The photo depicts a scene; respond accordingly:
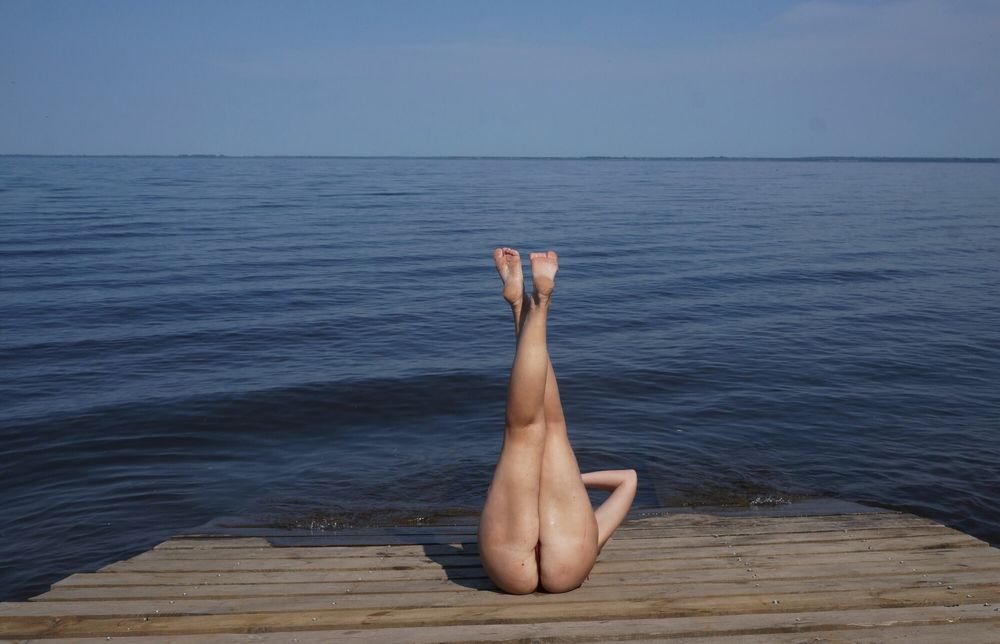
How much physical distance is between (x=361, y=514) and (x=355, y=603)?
4.34 meters

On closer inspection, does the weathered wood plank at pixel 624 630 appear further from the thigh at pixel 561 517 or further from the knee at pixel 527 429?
the knee at pixel 527 429

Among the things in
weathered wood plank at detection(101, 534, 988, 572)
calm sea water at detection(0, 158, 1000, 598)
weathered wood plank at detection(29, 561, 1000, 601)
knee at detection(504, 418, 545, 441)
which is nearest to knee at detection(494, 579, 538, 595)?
weathered wood plank at detection(29, 561, 1000, 601)

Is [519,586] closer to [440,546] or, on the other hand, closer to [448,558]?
[448,558]

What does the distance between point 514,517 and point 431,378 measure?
404 inches

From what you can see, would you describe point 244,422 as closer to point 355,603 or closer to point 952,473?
point 355,603

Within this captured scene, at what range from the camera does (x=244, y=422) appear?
508 inches

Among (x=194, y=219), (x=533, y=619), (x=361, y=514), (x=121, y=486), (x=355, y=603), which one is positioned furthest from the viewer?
(x=194, y=219)

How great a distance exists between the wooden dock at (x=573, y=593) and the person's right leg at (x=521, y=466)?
0.21 meters

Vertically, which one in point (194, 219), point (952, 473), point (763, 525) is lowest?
point (952, 473)

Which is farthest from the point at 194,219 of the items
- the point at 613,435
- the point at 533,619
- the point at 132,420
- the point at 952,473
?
the point at 533,619

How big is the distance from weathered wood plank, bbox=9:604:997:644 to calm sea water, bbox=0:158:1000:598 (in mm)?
4585

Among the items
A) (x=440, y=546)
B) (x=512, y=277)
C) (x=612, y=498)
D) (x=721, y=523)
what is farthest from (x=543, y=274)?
(x=721, y=523)

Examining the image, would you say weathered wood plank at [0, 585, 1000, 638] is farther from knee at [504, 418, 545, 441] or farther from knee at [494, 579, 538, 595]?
knee at [504, 418, 545, 441]

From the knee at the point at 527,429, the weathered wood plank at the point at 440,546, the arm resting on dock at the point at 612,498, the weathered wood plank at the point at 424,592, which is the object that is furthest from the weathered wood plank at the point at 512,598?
the knee at the point at 527,429
